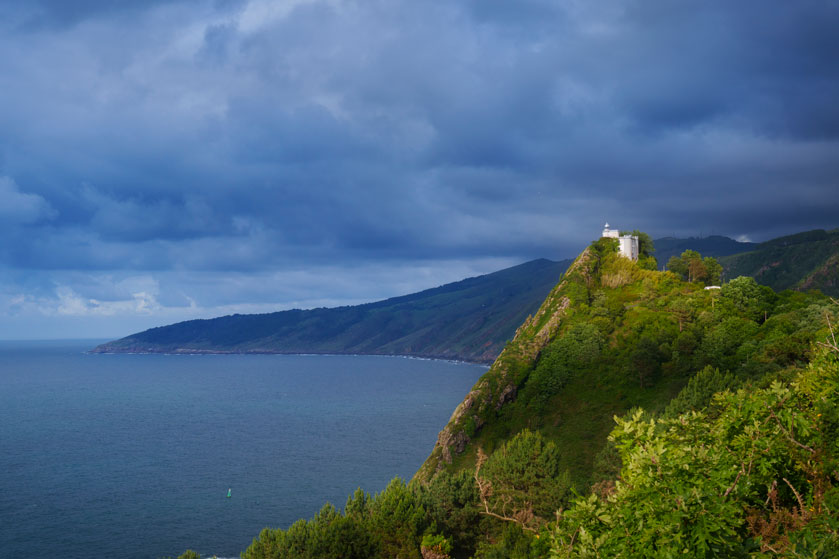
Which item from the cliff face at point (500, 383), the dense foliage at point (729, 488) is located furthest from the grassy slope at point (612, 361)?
the dense foliage at point (729, 488)

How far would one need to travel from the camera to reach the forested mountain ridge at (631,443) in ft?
57.7

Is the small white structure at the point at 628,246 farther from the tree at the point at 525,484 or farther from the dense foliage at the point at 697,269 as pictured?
the tree at the point at 525,484

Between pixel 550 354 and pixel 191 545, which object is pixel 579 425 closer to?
pixel 550 354

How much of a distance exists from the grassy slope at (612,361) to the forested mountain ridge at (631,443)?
1.04ft

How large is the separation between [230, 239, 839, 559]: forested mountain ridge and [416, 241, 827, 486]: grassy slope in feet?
1.04

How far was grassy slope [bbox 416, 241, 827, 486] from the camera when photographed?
8375cm

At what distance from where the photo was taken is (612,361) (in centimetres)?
9888

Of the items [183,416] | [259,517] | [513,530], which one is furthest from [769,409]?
[183,416]

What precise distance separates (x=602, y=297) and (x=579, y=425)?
3670 cm

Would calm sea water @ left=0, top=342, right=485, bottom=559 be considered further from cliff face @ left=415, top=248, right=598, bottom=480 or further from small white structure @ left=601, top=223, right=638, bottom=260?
small white structure @ left=601, top=223, right=638, bottom=260

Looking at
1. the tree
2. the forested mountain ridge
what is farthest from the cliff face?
the tree

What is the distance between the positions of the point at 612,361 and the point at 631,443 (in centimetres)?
8265

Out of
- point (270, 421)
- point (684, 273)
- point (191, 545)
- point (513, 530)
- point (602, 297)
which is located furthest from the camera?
point (270, 421)

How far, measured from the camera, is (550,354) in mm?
105750
